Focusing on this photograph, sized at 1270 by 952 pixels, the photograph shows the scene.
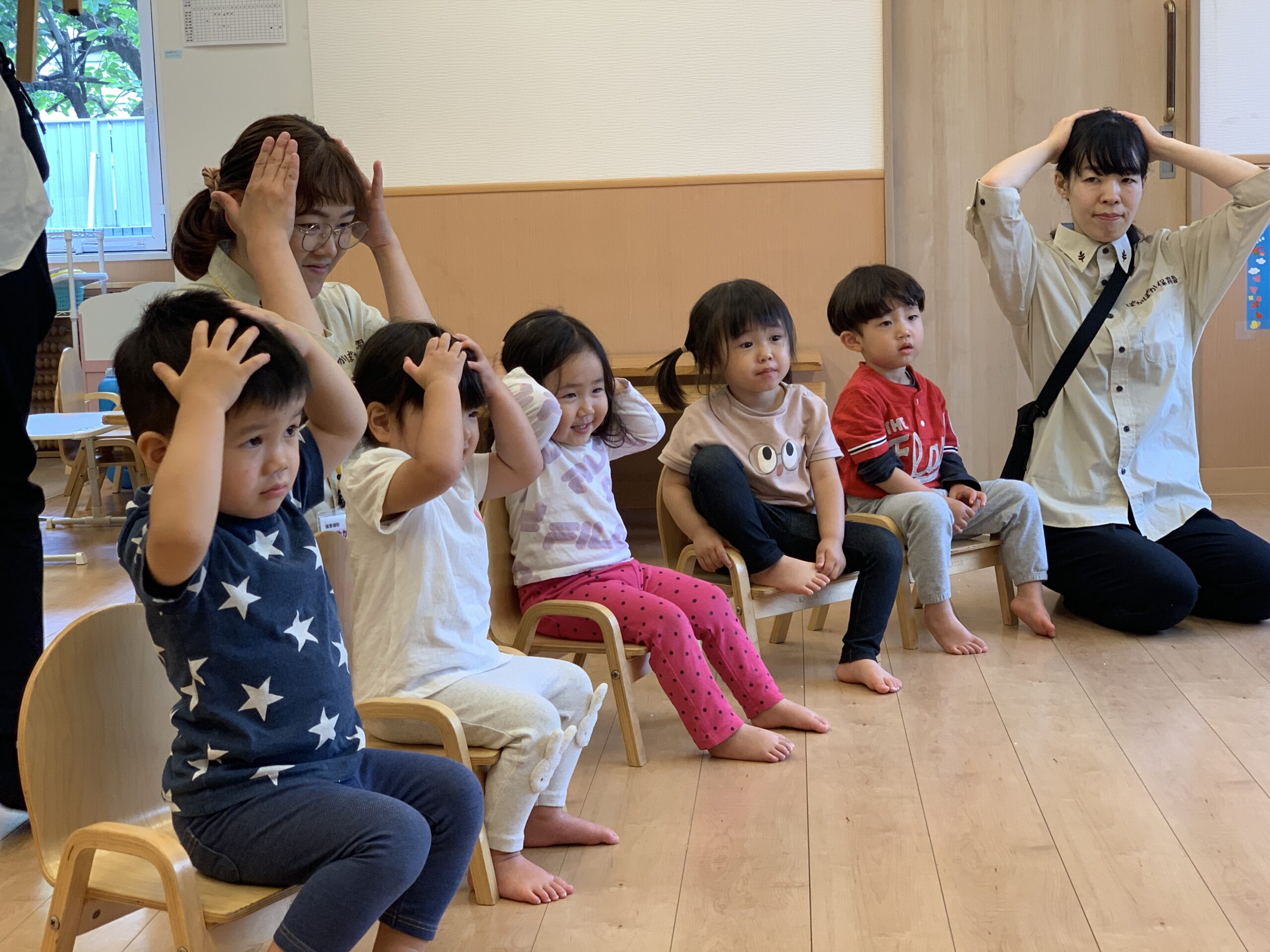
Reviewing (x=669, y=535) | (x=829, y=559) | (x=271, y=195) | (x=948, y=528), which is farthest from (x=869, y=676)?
(x=271, y=195)

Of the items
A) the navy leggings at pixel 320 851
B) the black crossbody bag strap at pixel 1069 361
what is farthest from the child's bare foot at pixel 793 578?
the navy leggings at pixel 320 851

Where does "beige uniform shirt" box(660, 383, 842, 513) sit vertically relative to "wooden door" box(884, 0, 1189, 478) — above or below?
below

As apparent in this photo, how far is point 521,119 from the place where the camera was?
4316mm

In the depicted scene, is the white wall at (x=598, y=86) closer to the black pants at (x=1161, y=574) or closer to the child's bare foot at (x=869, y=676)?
the black pants at (x=1161, y=574)

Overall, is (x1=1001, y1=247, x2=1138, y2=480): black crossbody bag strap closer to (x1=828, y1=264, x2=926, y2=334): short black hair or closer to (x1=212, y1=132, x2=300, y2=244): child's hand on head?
(x1=828, y1=264, x2=926, y2=334): short black hair

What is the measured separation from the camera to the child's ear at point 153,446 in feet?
3.83

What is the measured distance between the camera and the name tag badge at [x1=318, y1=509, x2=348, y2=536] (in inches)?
80.6

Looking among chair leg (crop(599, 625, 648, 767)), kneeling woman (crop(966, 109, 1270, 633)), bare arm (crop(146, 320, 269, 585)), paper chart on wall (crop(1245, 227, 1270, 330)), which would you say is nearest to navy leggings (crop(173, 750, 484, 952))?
bare arm (crop(146, 320, 269, 585))

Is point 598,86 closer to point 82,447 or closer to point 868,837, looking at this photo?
point 82,447

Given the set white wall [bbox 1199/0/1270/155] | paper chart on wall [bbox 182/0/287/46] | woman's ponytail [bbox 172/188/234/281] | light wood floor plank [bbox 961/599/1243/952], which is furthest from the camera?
paper chart on wall [bbox 182/0/287/46]

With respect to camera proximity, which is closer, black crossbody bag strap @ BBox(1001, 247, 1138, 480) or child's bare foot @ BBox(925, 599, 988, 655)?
child's bare foot @ BBox(925, 599, 988, 655)

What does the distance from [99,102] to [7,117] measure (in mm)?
5527

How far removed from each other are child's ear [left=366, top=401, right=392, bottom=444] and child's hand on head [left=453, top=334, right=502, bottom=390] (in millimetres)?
139

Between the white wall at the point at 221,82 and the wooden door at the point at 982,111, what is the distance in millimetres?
2125
